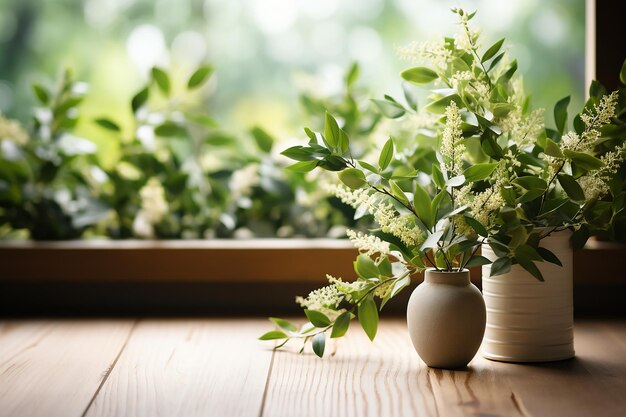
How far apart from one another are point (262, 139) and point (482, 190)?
60 centimetres

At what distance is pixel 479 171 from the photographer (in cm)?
79

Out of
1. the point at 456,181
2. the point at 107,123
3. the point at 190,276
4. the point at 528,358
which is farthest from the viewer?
the point at 107,123

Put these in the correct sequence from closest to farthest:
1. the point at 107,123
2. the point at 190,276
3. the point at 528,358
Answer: the point at 528,358 < the point at 190,276 < the point at 107,123

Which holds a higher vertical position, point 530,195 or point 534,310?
point 530,195

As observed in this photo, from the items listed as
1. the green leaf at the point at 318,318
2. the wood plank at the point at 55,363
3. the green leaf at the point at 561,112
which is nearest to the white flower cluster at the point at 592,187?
the green leaf at the point at 561,112

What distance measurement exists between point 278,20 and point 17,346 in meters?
2.81

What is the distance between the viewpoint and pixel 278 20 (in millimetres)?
3555

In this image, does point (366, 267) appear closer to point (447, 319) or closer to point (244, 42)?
point (447, 319)

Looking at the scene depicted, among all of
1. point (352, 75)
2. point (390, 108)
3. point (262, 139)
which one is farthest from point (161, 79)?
point (390, 108)

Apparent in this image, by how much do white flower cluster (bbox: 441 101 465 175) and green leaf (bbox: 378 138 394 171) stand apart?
6 centimetres

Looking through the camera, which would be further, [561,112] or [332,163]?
[561,112]

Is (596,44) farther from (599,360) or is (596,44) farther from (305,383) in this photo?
(305,383)

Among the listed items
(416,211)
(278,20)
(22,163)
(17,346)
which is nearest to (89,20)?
(278,20)

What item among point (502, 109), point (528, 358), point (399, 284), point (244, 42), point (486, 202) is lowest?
point (528, 358)
